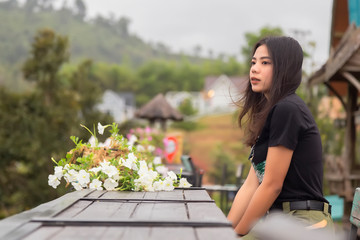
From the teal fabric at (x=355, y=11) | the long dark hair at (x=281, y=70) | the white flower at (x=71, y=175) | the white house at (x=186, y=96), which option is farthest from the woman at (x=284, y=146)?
the white house at (x=186, y=96)

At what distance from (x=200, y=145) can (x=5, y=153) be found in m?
34.6

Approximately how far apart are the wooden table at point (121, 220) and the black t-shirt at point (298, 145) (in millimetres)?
426

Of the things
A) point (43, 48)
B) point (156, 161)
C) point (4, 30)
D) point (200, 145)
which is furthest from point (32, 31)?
point (156, 161)

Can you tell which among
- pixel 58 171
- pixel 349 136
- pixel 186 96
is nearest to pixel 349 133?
pixel 349 136

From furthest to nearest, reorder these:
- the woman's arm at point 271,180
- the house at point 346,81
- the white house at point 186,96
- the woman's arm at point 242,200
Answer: the white house at point 186,96
the house at point 346,81
the woman's arm at point 242,200
the woman's arm at point 271,180

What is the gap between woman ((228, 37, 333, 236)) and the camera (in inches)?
99.6

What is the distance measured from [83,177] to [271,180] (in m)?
1.22

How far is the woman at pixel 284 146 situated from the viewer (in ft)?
8.30

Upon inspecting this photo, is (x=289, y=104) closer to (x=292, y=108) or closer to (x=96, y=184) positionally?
(x=292, y=108)

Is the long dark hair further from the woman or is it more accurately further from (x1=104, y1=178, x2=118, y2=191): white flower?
(x1=104, y1=178, x2=118, y2=191): white flower

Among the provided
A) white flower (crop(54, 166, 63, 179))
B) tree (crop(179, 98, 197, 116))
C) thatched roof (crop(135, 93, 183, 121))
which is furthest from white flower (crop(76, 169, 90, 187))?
tree (crop(179, 98, 197, 116))

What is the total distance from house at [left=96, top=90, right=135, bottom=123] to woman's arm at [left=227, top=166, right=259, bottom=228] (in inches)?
2846

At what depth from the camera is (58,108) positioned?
24.8 metres

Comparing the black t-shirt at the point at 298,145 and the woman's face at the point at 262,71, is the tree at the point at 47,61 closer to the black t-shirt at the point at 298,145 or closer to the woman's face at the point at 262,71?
the woman's face at the point at 262,71
